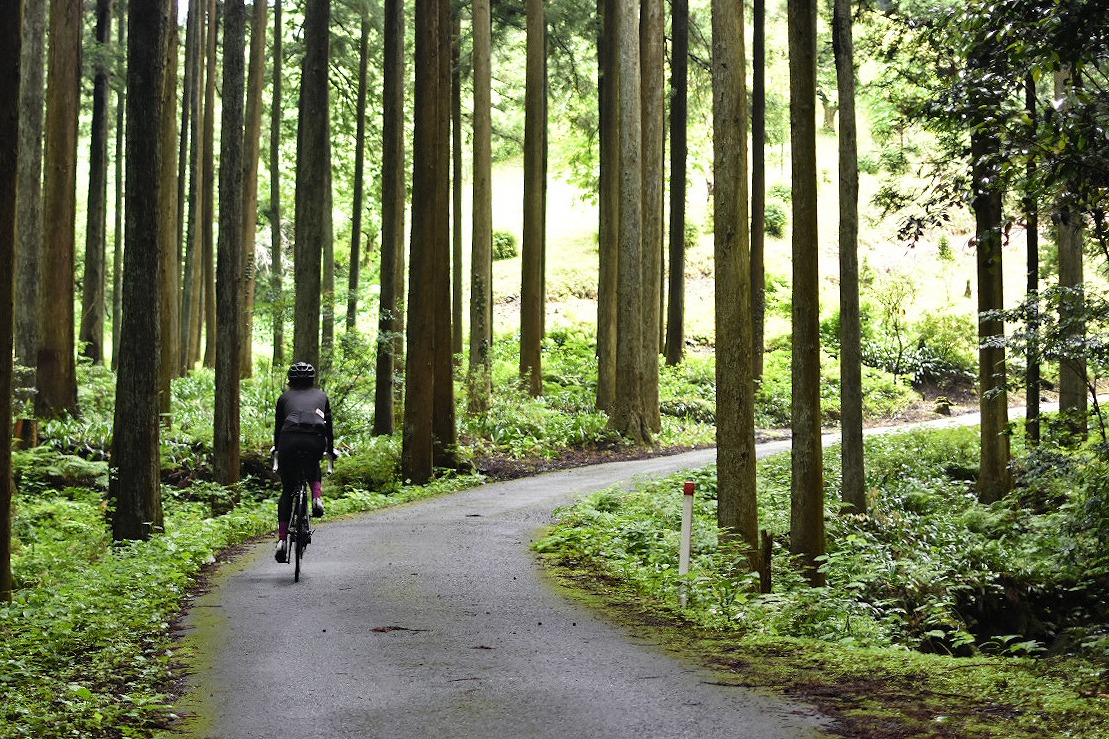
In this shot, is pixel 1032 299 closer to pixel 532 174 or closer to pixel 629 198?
pixel 629 198

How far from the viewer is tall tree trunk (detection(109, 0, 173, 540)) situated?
12.4m

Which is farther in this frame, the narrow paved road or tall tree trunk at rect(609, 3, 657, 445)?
tall tree trunk at rect(609, 3, 657, 445)

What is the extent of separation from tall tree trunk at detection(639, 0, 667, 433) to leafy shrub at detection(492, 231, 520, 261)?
31.1m

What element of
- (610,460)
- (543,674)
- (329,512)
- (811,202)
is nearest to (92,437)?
(329,512)

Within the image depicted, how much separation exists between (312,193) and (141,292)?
6866 mm

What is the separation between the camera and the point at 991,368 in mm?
17688

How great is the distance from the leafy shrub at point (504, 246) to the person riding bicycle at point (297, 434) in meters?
45.8

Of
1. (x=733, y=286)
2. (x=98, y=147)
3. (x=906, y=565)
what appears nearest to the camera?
(x=733, y=286)

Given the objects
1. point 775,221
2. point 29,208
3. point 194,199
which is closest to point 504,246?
point 775,221

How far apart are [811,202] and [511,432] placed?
13287 millimetres

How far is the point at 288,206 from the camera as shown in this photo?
49438 millimetres

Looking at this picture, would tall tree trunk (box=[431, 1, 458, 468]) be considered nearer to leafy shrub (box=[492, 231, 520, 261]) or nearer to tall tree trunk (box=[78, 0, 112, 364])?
tall tree trunk (box=[78, 0, 112, 364])

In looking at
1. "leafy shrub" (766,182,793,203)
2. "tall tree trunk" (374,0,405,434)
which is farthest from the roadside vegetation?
"leafy shrub" (766,182,793,203)

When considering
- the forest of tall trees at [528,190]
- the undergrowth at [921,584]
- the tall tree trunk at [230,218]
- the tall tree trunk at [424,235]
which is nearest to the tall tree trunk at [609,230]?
the forest of tall trees at [528,190]
